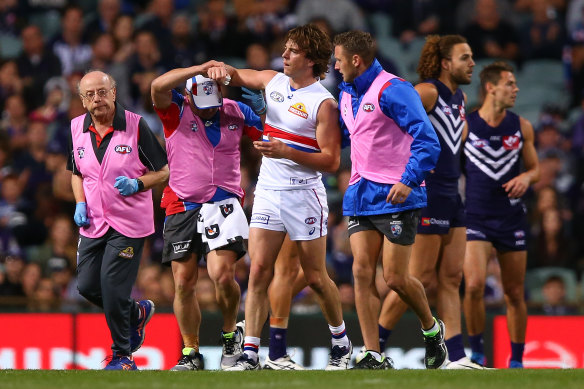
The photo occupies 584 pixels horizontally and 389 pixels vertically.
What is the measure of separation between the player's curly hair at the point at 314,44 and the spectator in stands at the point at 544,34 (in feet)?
28.7

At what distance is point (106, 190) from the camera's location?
8.70 metres

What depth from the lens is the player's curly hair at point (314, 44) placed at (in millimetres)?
8273

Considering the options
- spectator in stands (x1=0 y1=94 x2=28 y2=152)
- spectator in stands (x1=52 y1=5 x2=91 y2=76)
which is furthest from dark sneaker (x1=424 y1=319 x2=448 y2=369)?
spectator in stands (x1=52 y1=5 x2=91 y2=76)

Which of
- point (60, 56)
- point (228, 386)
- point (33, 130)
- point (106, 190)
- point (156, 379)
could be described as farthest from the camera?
point (60, 56)

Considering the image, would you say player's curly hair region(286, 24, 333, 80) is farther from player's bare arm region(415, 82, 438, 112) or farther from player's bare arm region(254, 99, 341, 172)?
player's bare arm region(415, 82, 438, 112)

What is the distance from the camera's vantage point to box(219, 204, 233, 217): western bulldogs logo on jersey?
860cm

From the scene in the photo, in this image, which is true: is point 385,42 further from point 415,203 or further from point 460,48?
point 415,203

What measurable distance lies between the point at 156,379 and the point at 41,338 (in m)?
5.35

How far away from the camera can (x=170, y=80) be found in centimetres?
829

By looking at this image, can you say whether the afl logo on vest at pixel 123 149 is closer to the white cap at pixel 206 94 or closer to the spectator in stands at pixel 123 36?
the white cap at pixel 206 94

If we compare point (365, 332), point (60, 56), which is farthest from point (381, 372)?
point (60, 56)

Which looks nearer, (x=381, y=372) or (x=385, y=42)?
(x=381, y=372)

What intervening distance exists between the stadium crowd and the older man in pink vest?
3.67m

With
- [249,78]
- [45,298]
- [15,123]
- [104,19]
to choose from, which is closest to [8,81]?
[15,123]
